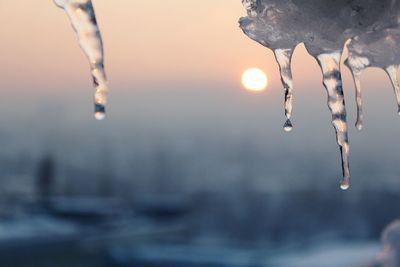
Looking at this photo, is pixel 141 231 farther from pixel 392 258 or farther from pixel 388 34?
pixel 388 34

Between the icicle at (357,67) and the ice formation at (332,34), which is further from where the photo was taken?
the icicle at (357,67)

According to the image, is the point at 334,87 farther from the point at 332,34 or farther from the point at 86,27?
the point at 86,27

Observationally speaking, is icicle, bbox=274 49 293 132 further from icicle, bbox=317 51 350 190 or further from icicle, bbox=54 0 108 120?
icicle, bbox=54 0 108 120

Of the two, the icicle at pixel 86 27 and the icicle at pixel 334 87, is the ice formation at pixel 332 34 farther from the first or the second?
the icicle at pixel 86 27

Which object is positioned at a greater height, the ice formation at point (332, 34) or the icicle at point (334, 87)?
the ice formation at point (332, 34)

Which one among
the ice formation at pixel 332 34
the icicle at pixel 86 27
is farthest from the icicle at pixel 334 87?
the icicle at pixel 86 27

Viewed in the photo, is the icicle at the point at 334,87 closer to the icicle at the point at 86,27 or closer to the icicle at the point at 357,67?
the icicle at the point at 357,67

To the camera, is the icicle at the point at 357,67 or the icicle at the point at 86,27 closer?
the icicle at the point at 86,27

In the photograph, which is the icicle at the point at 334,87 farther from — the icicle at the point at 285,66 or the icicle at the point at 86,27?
the icicle at the point at 86,27

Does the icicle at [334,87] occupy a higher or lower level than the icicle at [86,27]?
lower

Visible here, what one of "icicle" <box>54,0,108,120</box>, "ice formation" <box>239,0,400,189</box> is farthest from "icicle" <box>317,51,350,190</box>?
"icicle" <box>54,0,108,120</box>
